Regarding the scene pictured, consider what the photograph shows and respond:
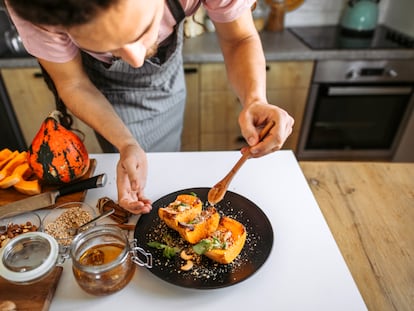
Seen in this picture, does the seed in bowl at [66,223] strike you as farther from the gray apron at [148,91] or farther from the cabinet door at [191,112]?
the cabinet door at [191,112]

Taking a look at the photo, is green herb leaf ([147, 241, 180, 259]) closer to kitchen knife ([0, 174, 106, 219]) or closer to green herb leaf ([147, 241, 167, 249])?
green herb leaf ([147, 241, 167, 249])

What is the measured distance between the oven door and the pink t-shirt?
42.3 inches

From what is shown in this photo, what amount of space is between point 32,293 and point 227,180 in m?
0.42

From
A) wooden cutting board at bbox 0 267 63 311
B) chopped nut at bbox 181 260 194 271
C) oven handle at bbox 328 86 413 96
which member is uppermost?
chopped nut at bbox 181 260 194 271

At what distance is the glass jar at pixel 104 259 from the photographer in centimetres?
56

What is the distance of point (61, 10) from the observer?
0.36 m

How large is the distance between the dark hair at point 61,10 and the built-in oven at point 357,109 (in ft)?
5.04

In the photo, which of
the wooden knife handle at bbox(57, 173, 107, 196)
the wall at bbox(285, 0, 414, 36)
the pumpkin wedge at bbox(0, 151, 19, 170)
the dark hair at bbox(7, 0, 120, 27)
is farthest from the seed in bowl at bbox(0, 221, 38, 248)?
the wall at bbox(285, 0, 414, 36)

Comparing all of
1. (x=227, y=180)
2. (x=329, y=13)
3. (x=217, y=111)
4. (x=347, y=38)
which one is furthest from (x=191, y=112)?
(x=227, y=180)

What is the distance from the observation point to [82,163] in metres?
0.83

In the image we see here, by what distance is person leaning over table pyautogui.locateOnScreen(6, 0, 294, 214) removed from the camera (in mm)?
406

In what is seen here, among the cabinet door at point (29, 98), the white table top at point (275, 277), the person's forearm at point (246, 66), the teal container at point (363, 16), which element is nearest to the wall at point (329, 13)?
the teal container at point (363, 16)

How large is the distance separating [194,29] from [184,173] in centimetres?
124

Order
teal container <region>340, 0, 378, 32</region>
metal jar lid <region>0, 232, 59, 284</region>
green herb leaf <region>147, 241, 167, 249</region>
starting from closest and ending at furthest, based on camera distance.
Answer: metal jar lid <region>0, 232, 59, 284</region>
green herb leaf <region>147, 241, 167, 249</region>
teal container <region>340, 0, 378, 32</region>
